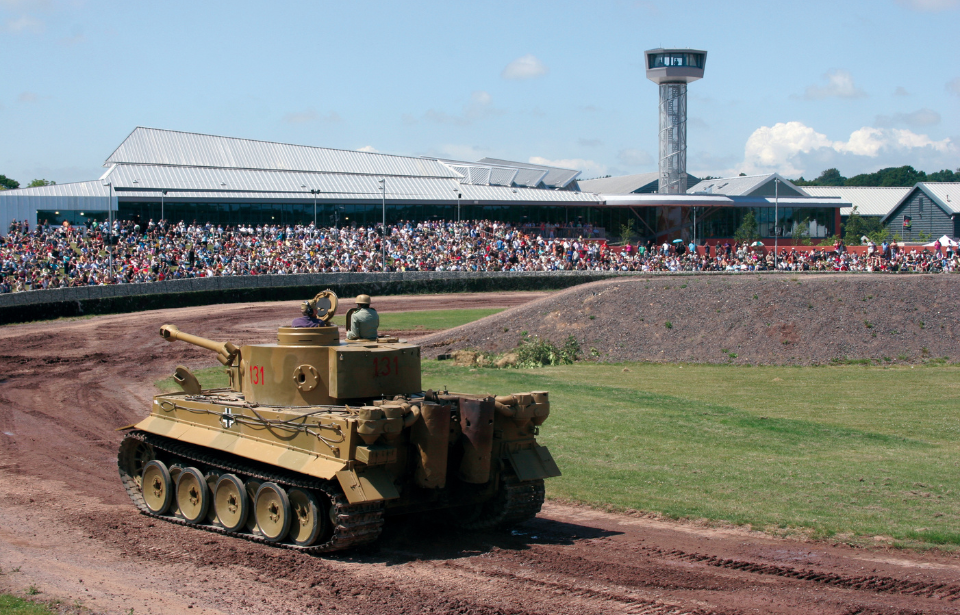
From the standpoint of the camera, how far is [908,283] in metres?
31.4

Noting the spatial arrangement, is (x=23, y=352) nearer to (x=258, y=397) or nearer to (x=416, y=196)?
(x=258, y=397)

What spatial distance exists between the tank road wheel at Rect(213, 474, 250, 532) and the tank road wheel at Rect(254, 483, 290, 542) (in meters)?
0.22

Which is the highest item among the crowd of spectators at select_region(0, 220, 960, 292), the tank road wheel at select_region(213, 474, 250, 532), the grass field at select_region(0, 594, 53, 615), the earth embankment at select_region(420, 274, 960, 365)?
the crowd of spectators at select_region(0, 220, 960, 292)

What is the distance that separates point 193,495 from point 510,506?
440cm

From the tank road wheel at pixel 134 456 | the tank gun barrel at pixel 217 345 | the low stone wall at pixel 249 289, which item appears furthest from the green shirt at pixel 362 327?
the low stone wall at pixel 249 289

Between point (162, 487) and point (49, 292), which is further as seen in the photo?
point (49, 292)

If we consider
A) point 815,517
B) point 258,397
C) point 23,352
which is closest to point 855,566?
point 815,517

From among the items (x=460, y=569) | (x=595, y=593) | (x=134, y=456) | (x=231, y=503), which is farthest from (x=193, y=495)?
(x=595, y=593)

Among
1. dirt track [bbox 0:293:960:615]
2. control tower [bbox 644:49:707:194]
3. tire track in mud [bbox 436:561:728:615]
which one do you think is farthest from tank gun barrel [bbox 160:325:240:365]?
control tower [bbox 644:49:707:194]

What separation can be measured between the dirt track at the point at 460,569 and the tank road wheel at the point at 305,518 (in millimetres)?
279

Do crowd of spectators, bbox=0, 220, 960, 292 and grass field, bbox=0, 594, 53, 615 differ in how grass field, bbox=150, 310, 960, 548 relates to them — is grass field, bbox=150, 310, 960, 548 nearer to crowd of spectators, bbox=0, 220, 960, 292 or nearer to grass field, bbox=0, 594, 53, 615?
grass field, bbox=0, 594, 53, 615

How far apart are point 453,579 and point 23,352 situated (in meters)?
26.1

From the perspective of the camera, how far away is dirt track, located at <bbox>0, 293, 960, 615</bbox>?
8.67 m

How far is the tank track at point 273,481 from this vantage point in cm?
991
